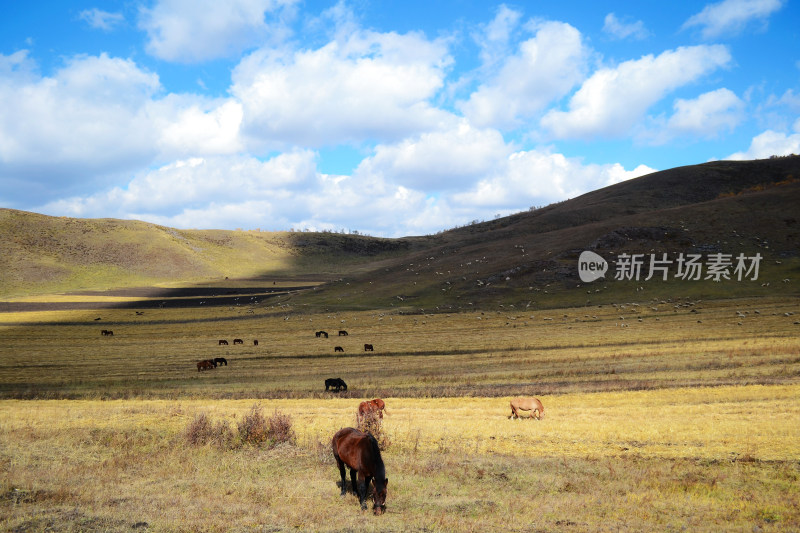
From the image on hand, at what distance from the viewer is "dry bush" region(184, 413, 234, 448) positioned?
674 inches

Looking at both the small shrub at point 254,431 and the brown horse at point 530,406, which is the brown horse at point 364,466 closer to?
the small shrub at point 254,431

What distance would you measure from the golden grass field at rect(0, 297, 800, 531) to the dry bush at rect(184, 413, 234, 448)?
341mm

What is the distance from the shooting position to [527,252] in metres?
113

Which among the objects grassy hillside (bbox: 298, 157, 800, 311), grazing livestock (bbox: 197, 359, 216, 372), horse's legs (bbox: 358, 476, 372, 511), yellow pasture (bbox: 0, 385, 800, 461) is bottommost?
grazing livestock (bbox: 197, 359, 216, 372)

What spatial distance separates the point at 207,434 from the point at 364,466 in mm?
7616

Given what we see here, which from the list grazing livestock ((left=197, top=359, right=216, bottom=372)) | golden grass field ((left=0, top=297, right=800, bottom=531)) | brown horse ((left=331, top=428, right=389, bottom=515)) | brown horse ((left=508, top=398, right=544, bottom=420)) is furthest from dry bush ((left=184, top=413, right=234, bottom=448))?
grazing livestock ((left=197, top=359, right=216, bottom=372))

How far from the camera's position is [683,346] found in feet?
151

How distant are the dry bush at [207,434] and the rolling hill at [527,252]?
73.4 metres

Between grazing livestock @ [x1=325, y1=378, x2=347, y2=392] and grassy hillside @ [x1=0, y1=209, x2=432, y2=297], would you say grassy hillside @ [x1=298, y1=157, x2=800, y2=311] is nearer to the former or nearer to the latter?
grazing livestock @ [x1=325, y1=378, x2=347, y2=392]

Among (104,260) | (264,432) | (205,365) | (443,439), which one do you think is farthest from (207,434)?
(104,260)

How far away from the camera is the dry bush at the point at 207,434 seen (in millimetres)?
17109

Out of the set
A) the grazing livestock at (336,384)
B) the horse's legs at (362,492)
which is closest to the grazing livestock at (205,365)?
the grazing livestock at (336,384)

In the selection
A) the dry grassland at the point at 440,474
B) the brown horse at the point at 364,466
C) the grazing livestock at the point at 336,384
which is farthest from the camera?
the grazing livestock at the point at 336,384

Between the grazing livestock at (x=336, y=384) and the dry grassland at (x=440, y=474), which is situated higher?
the dry grassland at (x=440, y=474)
